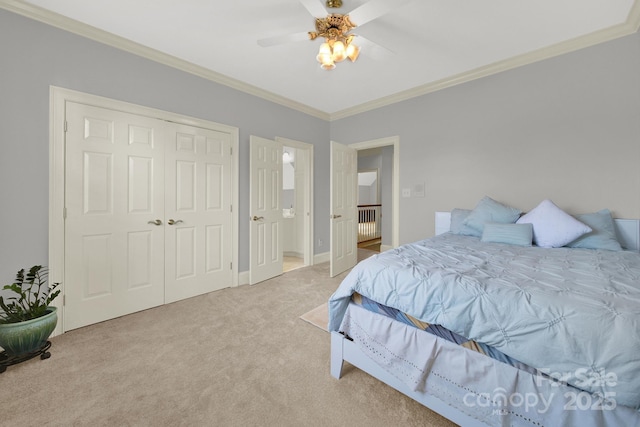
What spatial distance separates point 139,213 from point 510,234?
363 cm

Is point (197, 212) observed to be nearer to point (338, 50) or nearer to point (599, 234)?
point (338, 50)

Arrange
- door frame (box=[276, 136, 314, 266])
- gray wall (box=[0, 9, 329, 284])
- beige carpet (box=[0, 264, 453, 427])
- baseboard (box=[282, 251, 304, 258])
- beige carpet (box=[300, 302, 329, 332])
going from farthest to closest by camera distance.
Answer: baseboard (box=[282, 251, 304, 258]) < door frame (box=[276, 136, 314, 266]) < beige carpet (box=[300, 302, 329, 332]) < gray wall (box=[0, 9, 329, 284]) < beige carpet (box=[0, 264, 453, 427])

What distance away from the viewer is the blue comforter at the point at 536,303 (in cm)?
85

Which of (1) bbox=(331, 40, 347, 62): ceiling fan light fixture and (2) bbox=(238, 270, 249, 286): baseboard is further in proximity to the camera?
(2) bbox=(238, 270, 249, 286): baseboard

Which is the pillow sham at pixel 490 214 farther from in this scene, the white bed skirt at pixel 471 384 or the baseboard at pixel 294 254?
the baseboard at pixel 294 254

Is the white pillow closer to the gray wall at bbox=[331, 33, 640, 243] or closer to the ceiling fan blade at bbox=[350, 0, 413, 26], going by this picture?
the gray wall at bbox=[331, 33, 640, 243]

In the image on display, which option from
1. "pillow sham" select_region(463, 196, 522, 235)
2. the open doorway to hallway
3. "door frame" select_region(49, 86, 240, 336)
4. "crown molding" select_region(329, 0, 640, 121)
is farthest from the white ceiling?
the open doorway to hallway

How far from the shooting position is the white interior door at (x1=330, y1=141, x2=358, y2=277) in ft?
12.3

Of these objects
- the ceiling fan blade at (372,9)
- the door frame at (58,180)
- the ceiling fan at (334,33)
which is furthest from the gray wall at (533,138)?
the door frame at (58,180)

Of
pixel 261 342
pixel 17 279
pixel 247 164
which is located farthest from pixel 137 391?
pixel 247 164

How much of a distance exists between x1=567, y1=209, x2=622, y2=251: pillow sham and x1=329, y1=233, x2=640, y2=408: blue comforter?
0.95 ft

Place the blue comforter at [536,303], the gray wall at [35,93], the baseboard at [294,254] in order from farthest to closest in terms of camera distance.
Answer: the baseboard at [294,254] < the gray wall at [35,93] < the blue comforter at [536,303]

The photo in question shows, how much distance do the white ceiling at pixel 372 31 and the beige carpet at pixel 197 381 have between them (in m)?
2.44

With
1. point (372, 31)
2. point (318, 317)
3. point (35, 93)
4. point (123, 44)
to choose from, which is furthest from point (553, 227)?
point (35, 93)
